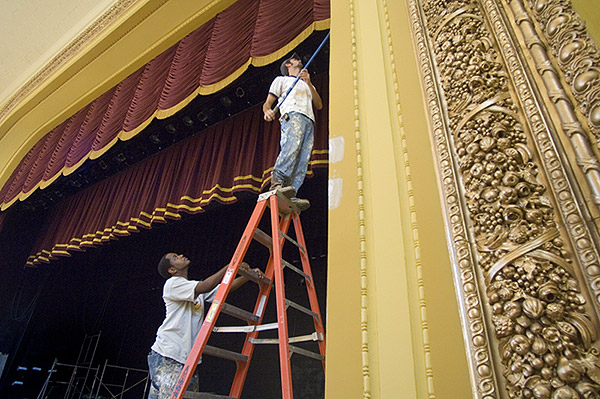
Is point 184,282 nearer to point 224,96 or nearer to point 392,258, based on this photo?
point 392,258

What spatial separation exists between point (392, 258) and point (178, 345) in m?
1.30

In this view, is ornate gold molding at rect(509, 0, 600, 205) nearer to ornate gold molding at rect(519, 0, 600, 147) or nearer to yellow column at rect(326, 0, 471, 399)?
ornate gold molding at rect(519, 0, 600, 147)

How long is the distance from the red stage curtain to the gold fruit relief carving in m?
1.68

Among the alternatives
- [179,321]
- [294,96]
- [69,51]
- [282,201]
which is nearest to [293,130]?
[294,96]

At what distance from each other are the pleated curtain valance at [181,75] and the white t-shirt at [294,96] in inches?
7.4

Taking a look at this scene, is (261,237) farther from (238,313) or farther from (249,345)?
(249,345)

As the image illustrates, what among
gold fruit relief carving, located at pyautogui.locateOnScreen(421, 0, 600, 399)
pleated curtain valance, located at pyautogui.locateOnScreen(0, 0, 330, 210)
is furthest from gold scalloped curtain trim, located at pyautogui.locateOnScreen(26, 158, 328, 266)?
gold fruit relief carving, located at pyautogui.locateOnScreen(421, 0, 600, 399)

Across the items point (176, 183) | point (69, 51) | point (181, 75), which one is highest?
point (69, 51)

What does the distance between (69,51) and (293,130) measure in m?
3.07

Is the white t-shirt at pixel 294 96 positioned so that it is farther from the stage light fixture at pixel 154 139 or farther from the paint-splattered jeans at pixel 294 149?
the stage light fixture at pixel 154 139

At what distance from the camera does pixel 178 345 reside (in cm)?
174

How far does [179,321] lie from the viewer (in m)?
1.82

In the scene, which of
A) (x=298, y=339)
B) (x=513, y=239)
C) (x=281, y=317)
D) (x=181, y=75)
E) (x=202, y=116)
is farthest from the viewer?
(x=202, y=116)

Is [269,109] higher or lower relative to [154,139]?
lower
